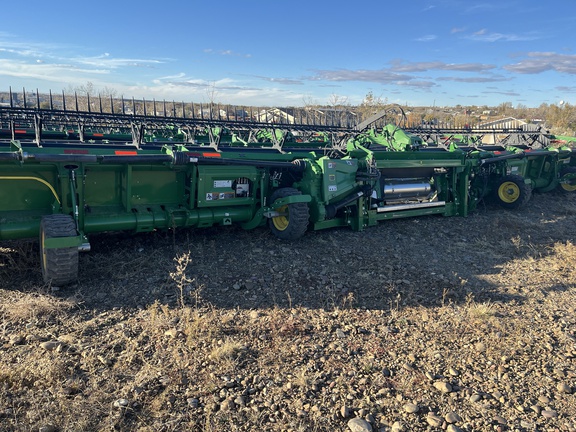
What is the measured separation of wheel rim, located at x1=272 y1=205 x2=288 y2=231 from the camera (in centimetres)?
719

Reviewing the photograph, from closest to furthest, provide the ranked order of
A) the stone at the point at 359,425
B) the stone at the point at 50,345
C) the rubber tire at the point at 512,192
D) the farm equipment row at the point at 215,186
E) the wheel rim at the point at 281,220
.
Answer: the stone at the point at 359,425, the stone at the point at 50,345, the farm equipment row at the point at 215,186, the wheel rim at the point at 281,220, the rubber tire at the point at 512,192

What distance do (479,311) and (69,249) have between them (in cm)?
431

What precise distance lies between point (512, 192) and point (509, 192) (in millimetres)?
65

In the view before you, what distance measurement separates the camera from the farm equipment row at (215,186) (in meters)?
5.66

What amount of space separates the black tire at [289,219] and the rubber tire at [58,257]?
2.99 metres

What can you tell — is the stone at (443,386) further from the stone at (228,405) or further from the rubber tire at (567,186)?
the rubber tire at (567,186)

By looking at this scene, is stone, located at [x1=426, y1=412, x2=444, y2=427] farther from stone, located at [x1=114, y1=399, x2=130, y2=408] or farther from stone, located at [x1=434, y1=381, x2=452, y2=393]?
stone, located at [x1=114, y1=399, x2=130, y2=408]

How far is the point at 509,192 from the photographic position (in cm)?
1055

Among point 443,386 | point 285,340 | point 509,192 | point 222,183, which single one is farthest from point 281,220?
point 509,192

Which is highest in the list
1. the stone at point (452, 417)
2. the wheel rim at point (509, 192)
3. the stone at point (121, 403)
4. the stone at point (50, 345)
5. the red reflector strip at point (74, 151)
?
the red reflector strip at point (74, 151)

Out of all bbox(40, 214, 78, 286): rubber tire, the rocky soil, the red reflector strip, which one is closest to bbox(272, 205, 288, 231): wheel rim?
the rocky soil

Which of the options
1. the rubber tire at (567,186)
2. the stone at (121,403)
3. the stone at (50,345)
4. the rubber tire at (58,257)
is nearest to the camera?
the stone at (121,403)

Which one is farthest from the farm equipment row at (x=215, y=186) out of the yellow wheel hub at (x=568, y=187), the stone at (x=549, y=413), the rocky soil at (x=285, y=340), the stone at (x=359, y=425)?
the stone at (x=549, y=413)

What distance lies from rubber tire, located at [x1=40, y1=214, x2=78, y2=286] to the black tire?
2.99 meters
